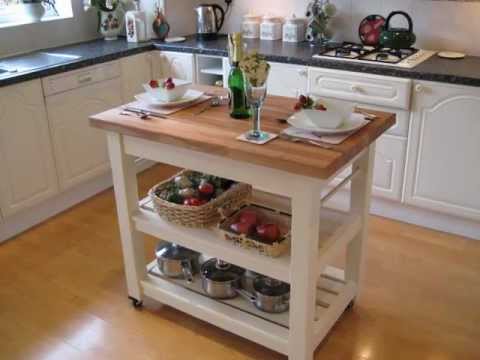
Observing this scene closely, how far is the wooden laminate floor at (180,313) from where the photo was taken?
2.24 meters

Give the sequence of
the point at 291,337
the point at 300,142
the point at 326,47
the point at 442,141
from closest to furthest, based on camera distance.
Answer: the point at 300,142 → the point at 291,337 → the point at 442,141 → the point at 326,47

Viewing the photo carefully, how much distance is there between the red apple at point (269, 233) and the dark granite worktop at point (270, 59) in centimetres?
129

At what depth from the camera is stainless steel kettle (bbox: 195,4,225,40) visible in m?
3.78

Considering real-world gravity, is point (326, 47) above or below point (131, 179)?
above

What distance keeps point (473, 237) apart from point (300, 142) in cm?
167

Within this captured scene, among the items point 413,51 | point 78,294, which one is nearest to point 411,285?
point 413,51

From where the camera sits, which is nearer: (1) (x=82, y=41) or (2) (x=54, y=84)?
(2) (x=54, y=84)

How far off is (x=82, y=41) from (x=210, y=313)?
2.45 metres

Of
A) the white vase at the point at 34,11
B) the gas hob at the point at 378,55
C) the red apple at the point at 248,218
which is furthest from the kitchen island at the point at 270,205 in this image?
the white vase at the point at 34,11

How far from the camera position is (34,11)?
350 cm

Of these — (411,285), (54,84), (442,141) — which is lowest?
(411,285)

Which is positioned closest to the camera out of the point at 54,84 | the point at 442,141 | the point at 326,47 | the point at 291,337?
the point at 291,337

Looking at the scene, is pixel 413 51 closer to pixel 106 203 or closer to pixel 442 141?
pixel 442 141

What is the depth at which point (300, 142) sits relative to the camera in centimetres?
186
